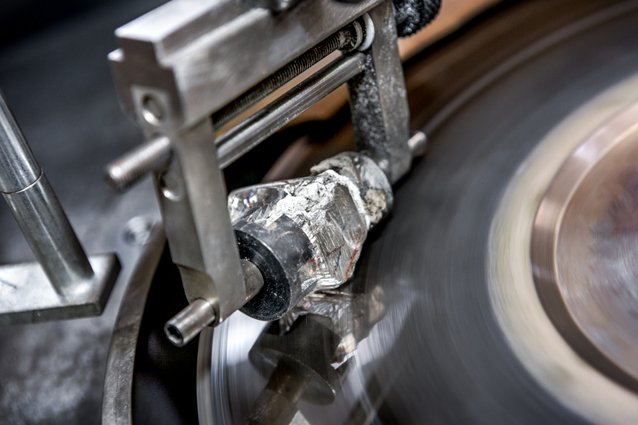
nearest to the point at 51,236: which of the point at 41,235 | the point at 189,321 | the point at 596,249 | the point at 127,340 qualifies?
the point at 41,235

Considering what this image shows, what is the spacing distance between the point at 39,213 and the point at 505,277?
40cm

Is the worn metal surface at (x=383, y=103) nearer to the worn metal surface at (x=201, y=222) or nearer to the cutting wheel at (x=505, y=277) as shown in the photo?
the cutting wheel at (x=505, y=277)

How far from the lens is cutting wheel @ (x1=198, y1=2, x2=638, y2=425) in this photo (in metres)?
0.56

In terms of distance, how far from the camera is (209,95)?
1.51ft

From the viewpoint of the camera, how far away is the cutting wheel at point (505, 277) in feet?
1.85

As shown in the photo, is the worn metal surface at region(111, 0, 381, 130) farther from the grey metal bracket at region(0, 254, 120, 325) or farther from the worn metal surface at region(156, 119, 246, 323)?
the grey metal bracket at region(0, 254, 120, 325)

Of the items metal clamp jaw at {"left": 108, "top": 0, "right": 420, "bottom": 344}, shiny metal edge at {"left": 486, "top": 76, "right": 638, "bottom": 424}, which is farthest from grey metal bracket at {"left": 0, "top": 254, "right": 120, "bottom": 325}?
shiny metal edge at {"left": 486, "top": 76, "right": 638, "bottom": 424}

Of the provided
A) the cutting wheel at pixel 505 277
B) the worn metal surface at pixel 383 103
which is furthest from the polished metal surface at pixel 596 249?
the worn metal surface at pixel 383 103

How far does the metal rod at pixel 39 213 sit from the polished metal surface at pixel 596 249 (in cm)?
41

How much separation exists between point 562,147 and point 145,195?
0.57 metres

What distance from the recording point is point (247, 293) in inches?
22.0

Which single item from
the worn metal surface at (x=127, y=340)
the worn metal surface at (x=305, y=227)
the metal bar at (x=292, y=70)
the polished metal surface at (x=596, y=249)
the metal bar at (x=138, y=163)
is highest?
the metal bar at (x=138, y=163)

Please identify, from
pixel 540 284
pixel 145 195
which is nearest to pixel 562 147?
pixel 540 284

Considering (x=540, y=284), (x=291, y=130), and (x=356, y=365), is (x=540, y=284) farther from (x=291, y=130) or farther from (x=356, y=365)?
(x=291, y=130)
